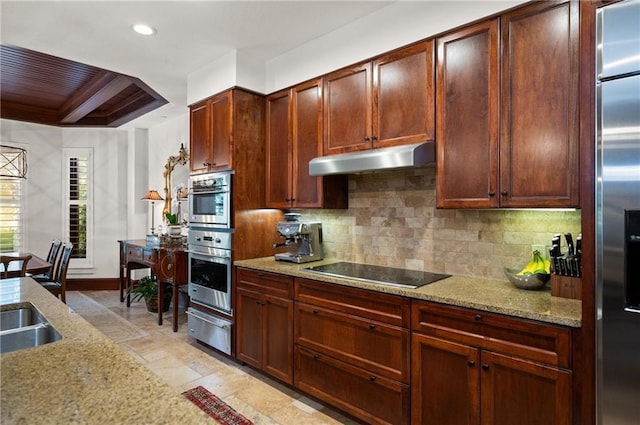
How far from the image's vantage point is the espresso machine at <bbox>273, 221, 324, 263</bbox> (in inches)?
119

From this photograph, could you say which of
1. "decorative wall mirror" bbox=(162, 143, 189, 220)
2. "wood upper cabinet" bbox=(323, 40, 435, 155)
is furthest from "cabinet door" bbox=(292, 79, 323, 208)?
"decorative wall mirror" bbox=(162, 143, 189, 220)

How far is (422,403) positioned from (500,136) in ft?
4.96

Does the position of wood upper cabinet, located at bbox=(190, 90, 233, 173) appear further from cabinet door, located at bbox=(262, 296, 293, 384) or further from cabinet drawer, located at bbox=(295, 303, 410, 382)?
cabinet drawer, located at bbox=(295, 303, 410, 382)

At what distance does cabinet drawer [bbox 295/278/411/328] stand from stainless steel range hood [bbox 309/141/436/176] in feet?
2.60

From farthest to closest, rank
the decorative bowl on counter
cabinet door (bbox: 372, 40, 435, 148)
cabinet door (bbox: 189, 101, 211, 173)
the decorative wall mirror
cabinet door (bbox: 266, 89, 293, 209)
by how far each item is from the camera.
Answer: the decorative wall mirror, cabinet door (bbox: 189, 101, 211, 173), cabinet door (bbox: 266, 89, 293, 209), cabinet door (bbox: 372, 40, 435, 148), the decorative bowl on counter

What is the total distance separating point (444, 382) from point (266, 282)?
1497 mm

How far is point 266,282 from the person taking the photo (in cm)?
290

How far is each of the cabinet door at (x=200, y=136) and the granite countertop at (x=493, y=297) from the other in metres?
1.70

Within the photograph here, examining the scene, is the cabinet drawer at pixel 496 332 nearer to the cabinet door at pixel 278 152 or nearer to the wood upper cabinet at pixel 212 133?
the cabinet door at pixel 278 152

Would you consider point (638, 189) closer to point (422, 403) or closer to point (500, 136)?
point (500, 136)

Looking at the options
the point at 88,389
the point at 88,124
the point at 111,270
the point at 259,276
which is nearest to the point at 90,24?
the point at 259,276

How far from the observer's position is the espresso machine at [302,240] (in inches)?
119

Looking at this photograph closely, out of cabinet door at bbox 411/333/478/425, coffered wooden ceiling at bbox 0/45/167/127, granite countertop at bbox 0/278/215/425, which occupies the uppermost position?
coffered wooden ceiling at bbox 0/45/167/127

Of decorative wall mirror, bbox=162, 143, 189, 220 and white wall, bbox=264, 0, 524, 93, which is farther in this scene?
decorative wall mirror, bbox=162, 143, 189, 220
